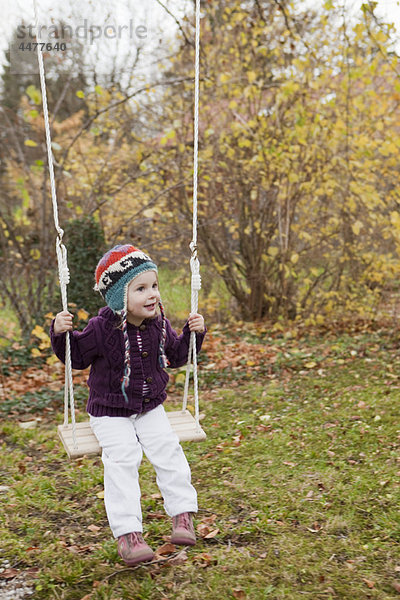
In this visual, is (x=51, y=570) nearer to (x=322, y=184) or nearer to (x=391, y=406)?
(x=391, y=406)

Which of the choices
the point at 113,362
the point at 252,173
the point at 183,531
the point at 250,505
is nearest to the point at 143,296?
the point at 113,362

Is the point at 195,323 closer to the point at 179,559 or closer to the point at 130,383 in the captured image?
the point at 130,383

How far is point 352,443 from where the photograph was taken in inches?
153

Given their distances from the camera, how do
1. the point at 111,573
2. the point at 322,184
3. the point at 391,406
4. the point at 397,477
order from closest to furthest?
the point at 111,573, the point at 397,477, the point at 391,406, the point at 322,184

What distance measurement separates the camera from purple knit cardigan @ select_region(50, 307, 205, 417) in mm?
2672

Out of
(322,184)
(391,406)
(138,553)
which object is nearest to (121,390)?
(138,553)

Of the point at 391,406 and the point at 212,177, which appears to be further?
the point at 212,177

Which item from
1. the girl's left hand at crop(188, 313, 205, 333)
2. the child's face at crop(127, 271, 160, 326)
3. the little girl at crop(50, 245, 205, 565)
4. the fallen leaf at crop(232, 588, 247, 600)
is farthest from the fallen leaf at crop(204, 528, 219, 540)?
the child's face at crop(127, 271, 160, 326)

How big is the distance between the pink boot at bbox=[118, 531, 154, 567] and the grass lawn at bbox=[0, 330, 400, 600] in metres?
0.15

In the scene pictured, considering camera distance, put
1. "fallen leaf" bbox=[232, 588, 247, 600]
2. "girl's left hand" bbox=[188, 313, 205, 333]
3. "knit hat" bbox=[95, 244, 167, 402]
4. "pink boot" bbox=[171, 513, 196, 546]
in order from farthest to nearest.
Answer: "girl's left hand" bbox=[188, 313, 205, 333]
"knit hat" bbox=[95, 244, 167, 402]
"pink boot" bbox=[171, 513, 196, 546]
"fallen leaf" bbox=[232, 588, 247, 600]

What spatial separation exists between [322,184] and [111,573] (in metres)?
4.81

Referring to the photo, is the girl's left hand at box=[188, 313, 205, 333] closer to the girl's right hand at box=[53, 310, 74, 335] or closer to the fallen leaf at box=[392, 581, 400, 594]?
the girl's right hand at box=[53, 310, 74, 335]

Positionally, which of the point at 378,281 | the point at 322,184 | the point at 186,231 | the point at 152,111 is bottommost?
the point at 378,281

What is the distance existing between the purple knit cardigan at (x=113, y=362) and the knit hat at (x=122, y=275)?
0.04 m
